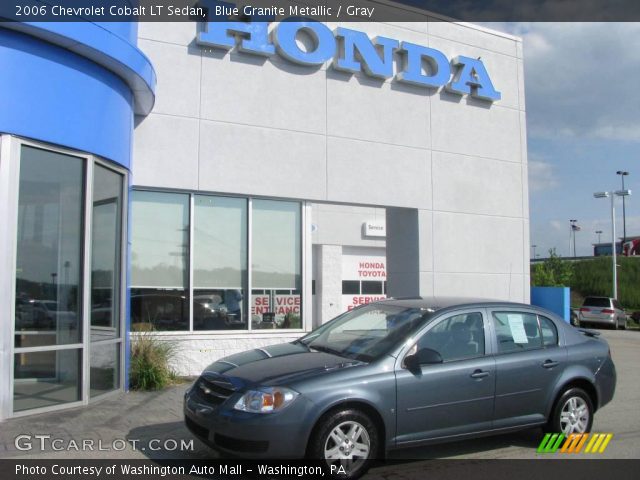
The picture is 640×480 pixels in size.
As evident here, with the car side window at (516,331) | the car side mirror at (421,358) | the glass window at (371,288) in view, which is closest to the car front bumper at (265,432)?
the car side mirror at (421,358)

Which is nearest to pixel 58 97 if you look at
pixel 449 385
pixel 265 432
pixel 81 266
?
pixel 81 266

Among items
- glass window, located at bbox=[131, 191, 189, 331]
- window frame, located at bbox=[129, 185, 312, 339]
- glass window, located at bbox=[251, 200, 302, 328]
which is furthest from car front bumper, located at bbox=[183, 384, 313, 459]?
glass window, located at bbox=[251, 200, 302, 328]

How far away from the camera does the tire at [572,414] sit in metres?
6.74

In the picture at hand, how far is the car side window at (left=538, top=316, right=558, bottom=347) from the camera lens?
273 inches

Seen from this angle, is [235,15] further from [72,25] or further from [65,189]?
[65,189]

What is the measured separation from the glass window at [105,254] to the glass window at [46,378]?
0.47m

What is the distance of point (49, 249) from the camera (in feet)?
25.5

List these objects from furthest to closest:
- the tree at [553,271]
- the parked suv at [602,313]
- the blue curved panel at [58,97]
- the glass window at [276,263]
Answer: the parked suv at [602,313], the tree at [553,271], the glass window at [276,263], the blue curved panel at [58,97]

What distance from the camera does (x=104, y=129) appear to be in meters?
8.46

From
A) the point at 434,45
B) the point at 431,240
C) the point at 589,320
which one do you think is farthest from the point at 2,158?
the point at 589,320

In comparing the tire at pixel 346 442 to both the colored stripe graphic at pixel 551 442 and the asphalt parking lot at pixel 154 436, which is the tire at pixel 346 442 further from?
the colored stripe graphic at pixel 551 442

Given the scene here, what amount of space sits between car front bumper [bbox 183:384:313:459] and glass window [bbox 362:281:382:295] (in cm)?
2113

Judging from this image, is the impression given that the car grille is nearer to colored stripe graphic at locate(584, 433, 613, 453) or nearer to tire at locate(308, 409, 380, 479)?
Result: tire at locate(308, 409, 380, 479)

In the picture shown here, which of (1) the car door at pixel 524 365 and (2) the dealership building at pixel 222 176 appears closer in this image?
(1) the car door at pixel 524 365
